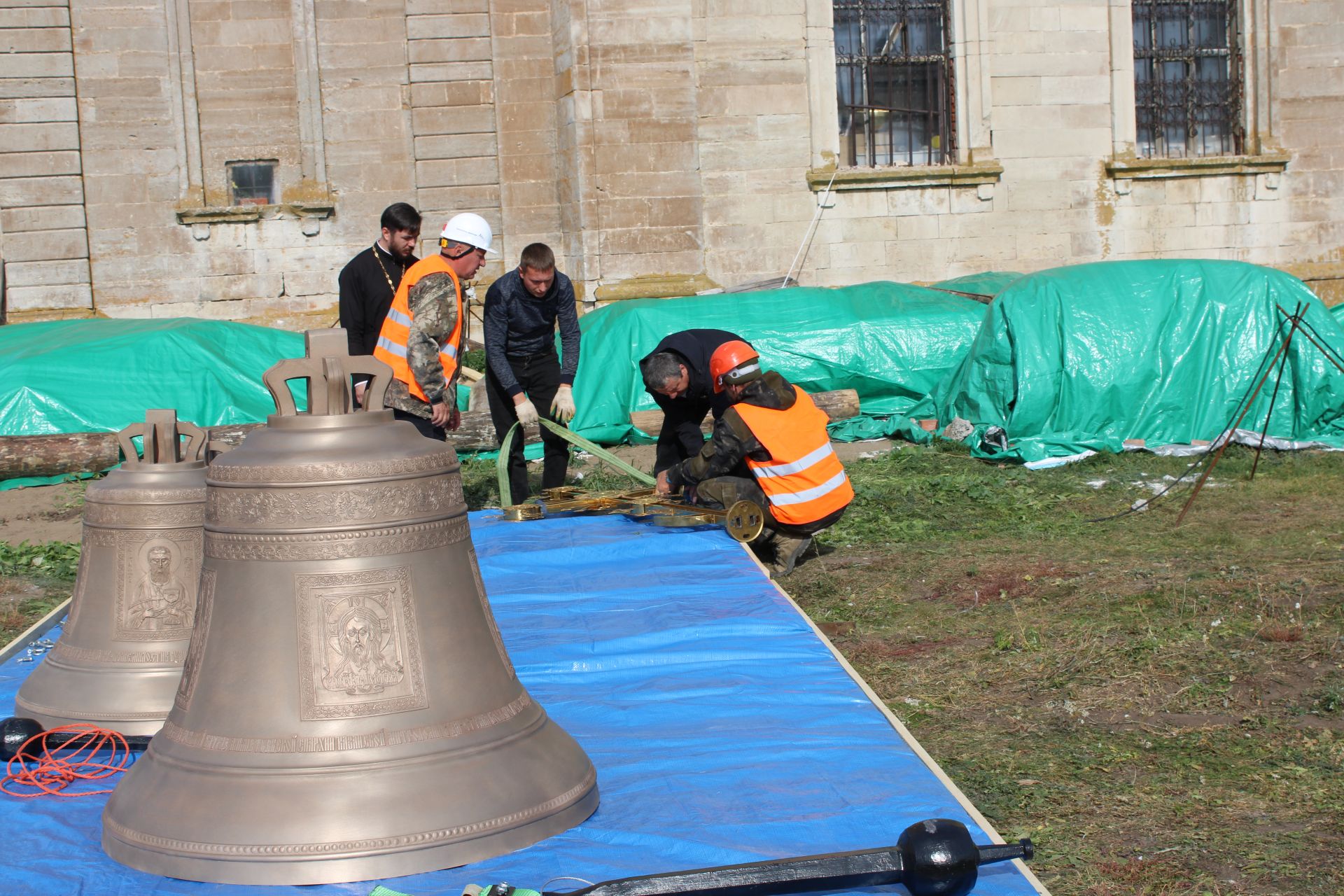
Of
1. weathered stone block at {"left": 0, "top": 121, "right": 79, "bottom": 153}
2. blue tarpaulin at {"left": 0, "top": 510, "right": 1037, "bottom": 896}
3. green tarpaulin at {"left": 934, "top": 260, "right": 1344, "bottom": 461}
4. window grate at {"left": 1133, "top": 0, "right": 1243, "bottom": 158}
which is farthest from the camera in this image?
window grate at {"left": 1133, "top": 0, "right": 1243, "bottom": 158}

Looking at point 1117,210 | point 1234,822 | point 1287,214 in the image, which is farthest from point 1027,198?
point 1234,822

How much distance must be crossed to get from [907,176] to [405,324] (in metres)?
9.90

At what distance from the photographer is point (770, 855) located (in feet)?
8.81

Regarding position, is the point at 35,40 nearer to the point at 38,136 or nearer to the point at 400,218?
the point at 38,136

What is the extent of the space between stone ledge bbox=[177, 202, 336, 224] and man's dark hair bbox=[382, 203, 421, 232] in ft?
28.1

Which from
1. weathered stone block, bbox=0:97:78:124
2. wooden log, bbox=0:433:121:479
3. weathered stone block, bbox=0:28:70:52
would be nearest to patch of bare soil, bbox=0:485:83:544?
wooden log, bbox=0:433:121:479

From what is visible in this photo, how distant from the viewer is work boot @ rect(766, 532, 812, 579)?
258 inches

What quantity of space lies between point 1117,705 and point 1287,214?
43.5 feet

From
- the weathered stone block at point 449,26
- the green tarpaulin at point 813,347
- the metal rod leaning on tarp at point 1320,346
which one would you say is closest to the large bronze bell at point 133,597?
the green tarpaulin at point 813,347

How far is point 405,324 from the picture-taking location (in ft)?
20.6

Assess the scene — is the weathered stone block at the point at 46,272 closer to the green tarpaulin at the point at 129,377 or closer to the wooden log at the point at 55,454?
the green tarpaulin at the point at 129,377

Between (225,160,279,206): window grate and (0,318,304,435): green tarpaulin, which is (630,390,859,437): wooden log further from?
(225,160,279,206): window grate

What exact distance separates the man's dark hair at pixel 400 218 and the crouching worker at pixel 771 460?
171 cm

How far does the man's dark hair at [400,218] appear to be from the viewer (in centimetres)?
658
